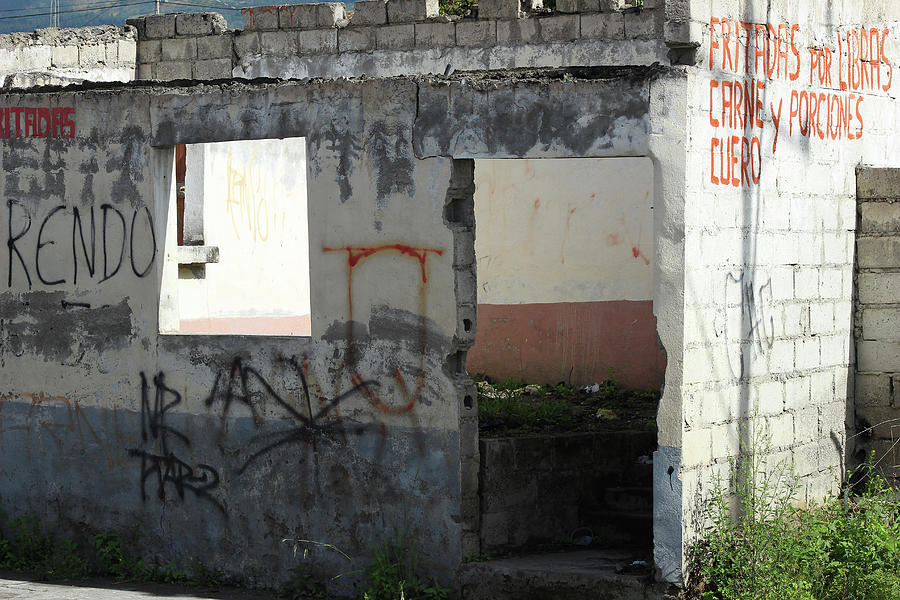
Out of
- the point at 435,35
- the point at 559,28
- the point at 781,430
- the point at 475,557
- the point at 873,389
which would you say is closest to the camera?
the point at 475,557

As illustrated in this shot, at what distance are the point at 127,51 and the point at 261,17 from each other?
5.12 feet

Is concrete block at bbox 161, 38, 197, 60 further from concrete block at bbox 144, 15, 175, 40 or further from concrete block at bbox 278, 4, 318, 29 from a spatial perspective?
concrete block at bbox 278, 4, 318, 29

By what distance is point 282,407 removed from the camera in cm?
798

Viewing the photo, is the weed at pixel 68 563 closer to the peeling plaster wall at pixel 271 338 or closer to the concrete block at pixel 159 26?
the peeling plaster wall at pixel 271 338

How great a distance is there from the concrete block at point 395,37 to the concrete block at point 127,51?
9.20 ft

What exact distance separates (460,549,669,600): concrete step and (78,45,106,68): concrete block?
25.5 ft

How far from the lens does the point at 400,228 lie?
7.64 metres

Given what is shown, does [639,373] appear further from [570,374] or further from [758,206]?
[758,206]

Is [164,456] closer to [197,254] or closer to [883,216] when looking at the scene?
[197,254]

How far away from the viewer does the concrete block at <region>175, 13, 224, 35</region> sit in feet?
43.4

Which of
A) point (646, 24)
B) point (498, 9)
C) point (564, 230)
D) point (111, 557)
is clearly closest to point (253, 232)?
point (564, 230)

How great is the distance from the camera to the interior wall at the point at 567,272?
11484mm

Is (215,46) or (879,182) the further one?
(215,46)

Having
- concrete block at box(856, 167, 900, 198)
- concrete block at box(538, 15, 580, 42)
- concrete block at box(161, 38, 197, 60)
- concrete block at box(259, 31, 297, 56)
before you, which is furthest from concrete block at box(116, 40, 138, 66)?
concrete block at box(856, 167, 900, 198)
